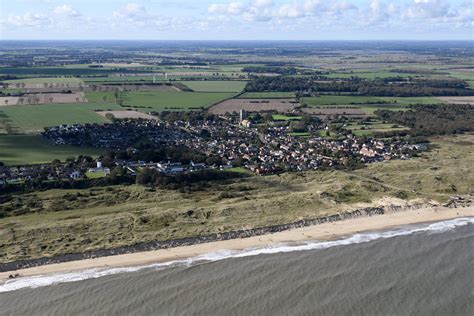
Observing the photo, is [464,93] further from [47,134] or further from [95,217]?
[95,217]

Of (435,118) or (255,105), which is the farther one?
(255,105)

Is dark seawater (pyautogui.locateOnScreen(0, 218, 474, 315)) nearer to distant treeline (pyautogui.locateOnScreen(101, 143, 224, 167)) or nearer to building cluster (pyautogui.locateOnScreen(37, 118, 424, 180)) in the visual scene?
building cluster (pyautogui.locateOnScreen(37, 118, 424, 180))

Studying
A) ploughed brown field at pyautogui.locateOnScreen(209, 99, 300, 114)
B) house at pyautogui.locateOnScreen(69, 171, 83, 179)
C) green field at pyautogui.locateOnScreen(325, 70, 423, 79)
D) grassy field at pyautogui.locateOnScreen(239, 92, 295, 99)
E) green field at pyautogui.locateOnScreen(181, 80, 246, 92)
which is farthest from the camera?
green field at pyautogui.locateOnScreen(325, 70, 423, 79)

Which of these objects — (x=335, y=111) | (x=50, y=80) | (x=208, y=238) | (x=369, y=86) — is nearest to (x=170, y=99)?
(x=335, y=111)

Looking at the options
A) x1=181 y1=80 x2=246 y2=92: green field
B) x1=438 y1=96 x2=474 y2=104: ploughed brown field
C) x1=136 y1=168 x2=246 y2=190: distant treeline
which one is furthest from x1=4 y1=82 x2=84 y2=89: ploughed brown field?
x1=136 y1=168 x2=246 y2=190: distant treeline

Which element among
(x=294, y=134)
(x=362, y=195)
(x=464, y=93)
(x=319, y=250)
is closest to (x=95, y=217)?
(x=319, y=250)

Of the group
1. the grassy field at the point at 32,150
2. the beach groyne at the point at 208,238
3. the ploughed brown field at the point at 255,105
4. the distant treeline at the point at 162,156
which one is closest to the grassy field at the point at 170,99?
the ploughed brown field at the point at 255,105

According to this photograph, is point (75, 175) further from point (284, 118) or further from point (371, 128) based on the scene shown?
point (371, 128)
